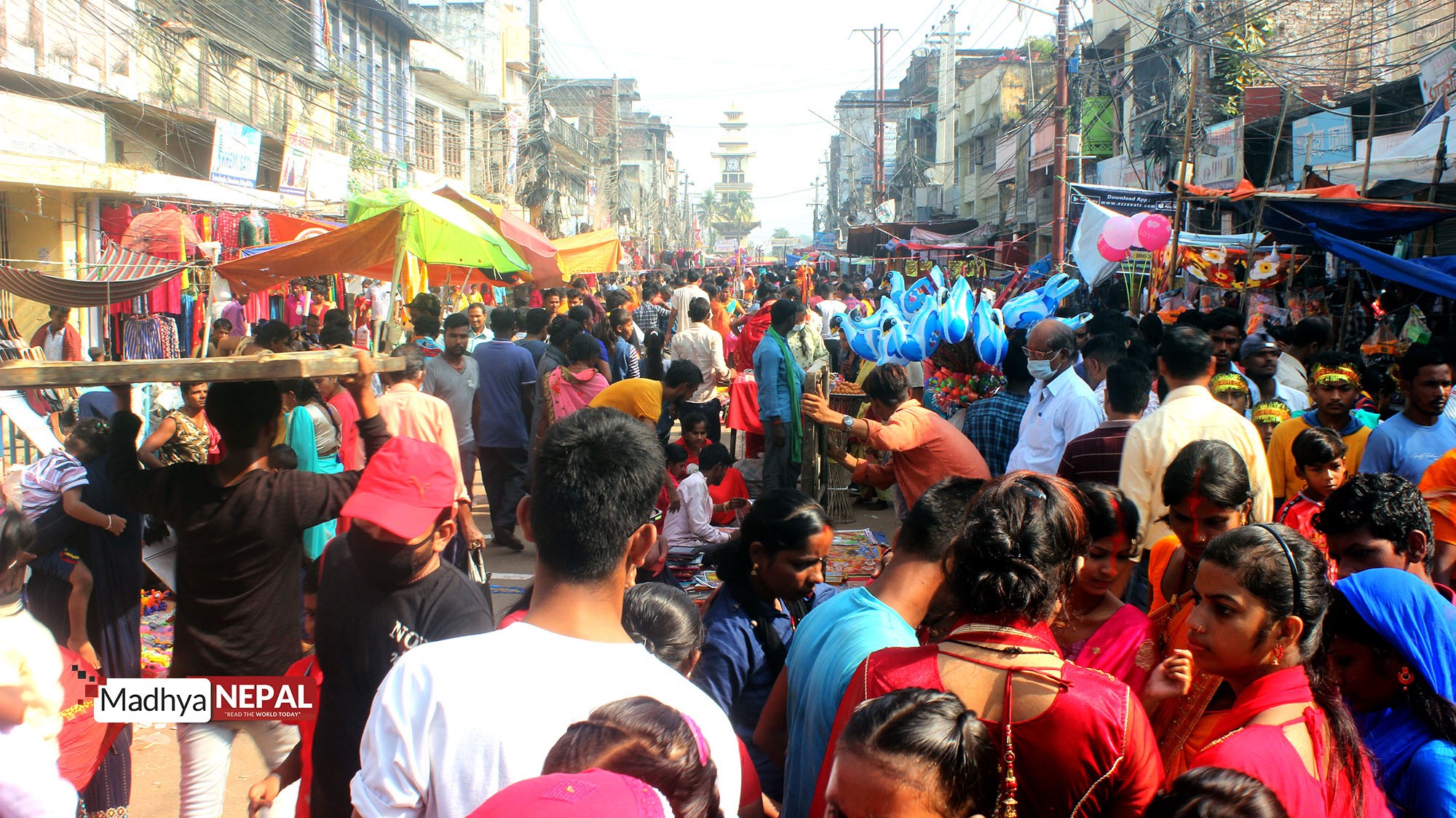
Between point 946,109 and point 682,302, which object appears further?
point 946,109

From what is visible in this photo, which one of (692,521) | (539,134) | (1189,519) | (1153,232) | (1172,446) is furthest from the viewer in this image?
(539,134)

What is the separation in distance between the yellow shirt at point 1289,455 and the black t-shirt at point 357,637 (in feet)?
12.8

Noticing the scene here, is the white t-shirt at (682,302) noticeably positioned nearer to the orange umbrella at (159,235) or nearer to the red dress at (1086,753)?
the orange umbrella at (159,235)

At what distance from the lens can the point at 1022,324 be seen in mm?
7789

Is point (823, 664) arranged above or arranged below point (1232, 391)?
below

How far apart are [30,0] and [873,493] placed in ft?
37.2

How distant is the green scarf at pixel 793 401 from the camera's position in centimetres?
720

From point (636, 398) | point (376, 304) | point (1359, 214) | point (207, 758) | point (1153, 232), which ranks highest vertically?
point (1153, 232)

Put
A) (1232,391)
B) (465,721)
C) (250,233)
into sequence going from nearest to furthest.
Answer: (465,721) < (1232,391) < (250,233)

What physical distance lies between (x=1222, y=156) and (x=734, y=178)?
161558 millimetres

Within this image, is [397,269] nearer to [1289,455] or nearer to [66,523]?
[66,523]

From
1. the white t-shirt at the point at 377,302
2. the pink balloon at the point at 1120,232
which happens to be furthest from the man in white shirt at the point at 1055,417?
the white t-shirt at the point at 377,302

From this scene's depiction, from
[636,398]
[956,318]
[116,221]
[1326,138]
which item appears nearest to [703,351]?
[956,318]

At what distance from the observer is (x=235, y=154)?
48.8ft
